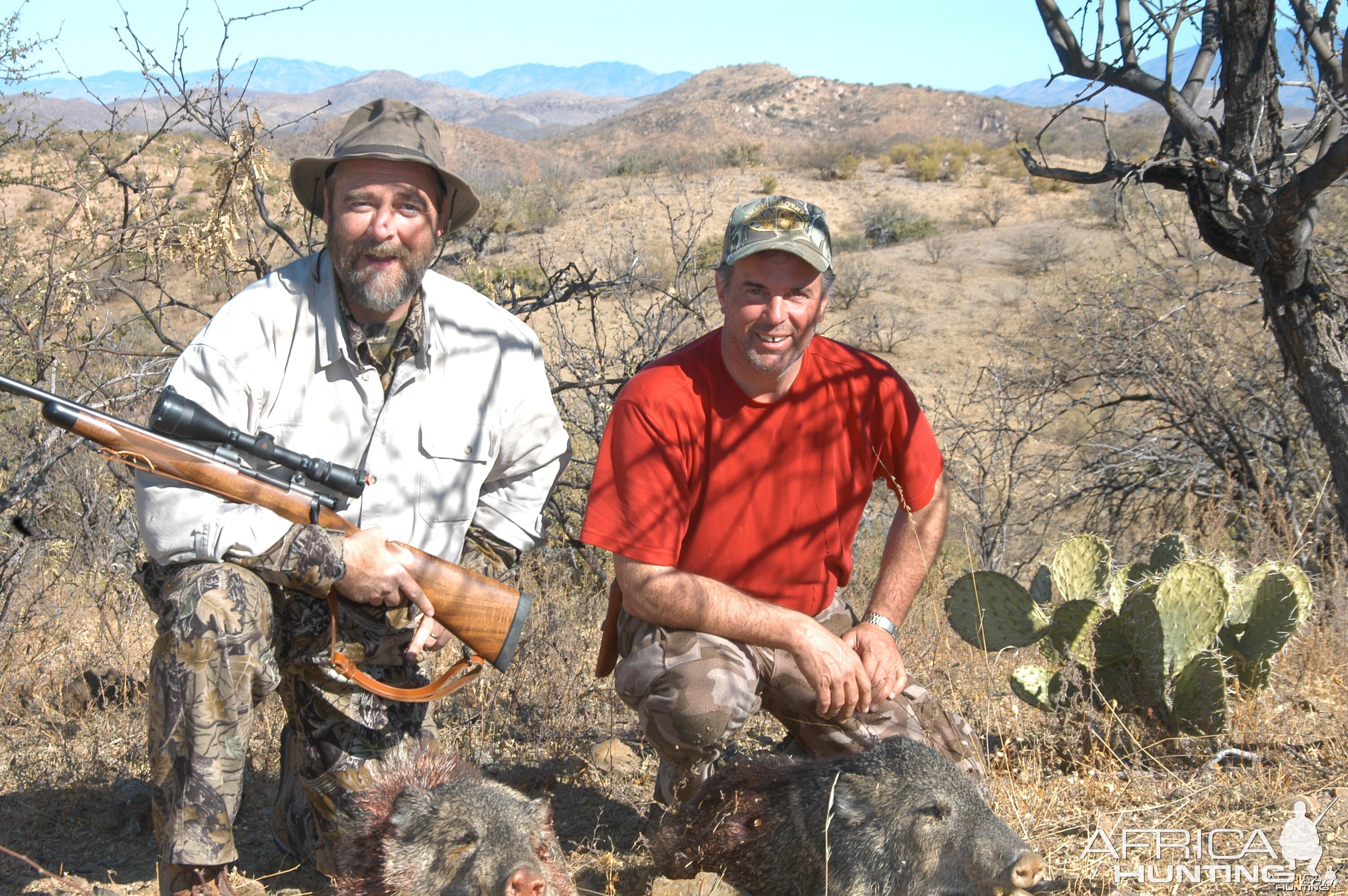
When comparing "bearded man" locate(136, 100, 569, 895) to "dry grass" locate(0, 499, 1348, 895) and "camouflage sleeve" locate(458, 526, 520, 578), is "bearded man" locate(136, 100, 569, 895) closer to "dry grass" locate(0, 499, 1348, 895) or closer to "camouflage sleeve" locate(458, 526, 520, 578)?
"camouflage sleeve" locate(458, 526, 520, 578)

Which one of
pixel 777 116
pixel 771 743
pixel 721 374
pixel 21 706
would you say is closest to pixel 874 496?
pixel 771 743

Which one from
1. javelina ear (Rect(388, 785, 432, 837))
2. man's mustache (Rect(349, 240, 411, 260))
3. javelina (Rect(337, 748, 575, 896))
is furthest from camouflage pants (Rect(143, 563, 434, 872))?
man's mustache (Rect(349, 240, 411, 260))

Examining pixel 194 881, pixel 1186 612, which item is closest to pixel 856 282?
pixel 1186 612

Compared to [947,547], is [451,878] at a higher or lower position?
lower

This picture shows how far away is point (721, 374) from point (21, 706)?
130 inches

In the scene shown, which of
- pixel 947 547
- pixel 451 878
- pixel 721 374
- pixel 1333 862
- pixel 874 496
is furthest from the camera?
pixel 874 496

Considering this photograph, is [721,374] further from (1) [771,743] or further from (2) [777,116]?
(2) [777,116]

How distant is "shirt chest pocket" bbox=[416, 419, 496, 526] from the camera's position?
343cm

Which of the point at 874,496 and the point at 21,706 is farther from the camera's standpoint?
the point at 874,496

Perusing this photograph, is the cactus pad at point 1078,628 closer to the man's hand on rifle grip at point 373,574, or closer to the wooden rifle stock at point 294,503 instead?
the wooden rifle stock at point 294,503

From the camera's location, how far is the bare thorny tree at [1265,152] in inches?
170

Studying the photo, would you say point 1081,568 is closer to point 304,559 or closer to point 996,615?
point 996,615

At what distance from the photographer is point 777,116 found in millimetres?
58219

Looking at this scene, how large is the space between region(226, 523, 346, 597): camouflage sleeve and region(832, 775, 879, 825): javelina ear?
5.19ft
